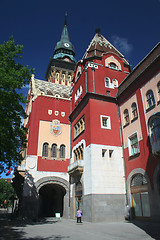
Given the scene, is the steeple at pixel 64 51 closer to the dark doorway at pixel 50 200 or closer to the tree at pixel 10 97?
the dark doorway at pixel 50 200

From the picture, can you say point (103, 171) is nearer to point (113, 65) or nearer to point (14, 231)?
point (14, 231)

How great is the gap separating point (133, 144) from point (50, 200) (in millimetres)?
22465

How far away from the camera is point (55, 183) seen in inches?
1042

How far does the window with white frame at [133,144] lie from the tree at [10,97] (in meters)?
10.9

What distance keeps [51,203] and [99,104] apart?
71.7 feet

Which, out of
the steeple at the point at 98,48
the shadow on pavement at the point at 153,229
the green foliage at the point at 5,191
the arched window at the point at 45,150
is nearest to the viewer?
the shadow on pavement at the point at 153,229

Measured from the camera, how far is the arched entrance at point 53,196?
2611 centimetres

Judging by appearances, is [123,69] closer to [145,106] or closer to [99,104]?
[99,104]

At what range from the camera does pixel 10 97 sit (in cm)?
1550

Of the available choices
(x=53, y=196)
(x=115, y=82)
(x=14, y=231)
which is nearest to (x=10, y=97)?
(x=14, y=231)

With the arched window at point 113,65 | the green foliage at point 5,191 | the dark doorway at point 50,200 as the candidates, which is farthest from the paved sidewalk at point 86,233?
the green foliage at point 5,191

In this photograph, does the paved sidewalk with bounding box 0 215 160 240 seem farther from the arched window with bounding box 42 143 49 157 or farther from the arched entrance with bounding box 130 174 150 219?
the arched window with bounding box 42 143 49 157

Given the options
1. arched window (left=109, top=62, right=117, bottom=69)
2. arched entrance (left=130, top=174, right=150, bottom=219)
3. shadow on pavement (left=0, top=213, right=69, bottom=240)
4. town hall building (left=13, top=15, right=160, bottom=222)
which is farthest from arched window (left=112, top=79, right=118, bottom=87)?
shadow on pavement (left=0, top=213, right=69, bottom=240)

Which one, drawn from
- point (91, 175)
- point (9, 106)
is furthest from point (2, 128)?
point (91, 175)
